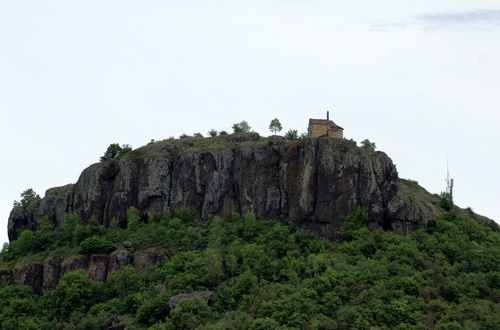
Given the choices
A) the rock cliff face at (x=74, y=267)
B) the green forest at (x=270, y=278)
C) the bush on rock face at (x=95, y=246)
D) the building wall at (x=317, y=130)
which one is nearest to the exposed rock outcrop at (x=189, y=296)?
the green forest at (x=270, y=278)

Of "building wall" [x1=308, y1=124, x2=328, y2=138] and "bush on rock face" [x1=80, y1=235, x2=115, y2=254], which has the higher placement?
"building wall" [x1=308, y1=124, x2=328, y2=138]

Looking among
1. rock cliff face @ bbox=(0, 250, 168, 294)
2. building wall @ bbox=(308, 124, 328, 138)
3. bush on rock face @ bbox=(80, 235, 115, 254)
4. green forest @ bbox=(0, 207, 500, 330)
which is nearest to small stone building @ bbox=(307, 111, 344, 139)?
building wall @ bbox=(308, 124, 328, 138)

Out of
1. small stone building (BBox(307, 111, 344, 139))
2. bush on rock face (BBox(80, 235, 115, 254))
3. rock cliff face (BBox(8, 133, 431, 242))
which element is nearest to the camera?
rock cliff face (BBox(8, 133, 431, 242))

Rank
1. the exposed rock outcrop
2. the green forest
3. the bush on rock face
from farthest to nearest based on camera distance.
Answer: the bush on rock face
the exposed rock outcrop
the green forest

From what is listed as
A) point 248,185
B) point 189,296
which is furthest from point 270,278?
point 248,185

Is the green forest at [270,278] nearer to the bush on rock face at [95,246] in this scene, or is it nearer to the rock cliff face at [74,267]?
the bush on rock face at [95,246]

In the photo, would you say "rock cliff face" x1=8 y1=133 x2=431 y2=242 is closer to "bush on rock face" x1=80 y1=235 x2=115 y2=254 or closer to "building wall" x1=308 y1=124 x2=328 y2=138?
"bush on rock face" x1=80 y1=235 x2=115 y2=254

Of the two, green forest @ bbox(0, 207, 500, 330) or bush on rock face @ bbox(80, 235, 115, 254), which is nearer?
green forest @ bbox(0, 207, 500, 330)

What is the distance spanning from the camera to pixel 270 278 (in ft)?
415

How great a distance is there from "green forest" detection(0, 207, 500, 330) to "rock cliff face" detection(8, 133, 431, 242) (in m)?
2.01

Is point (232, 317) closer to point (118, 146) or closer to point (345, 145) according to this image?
point (345, 145)

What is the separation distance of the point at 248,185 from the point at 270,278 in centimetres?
1785

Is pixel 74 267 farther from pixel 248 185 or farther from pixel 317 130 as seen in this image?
pixel 317 130

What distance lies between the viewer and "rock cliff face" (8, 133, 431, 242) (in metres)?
134
